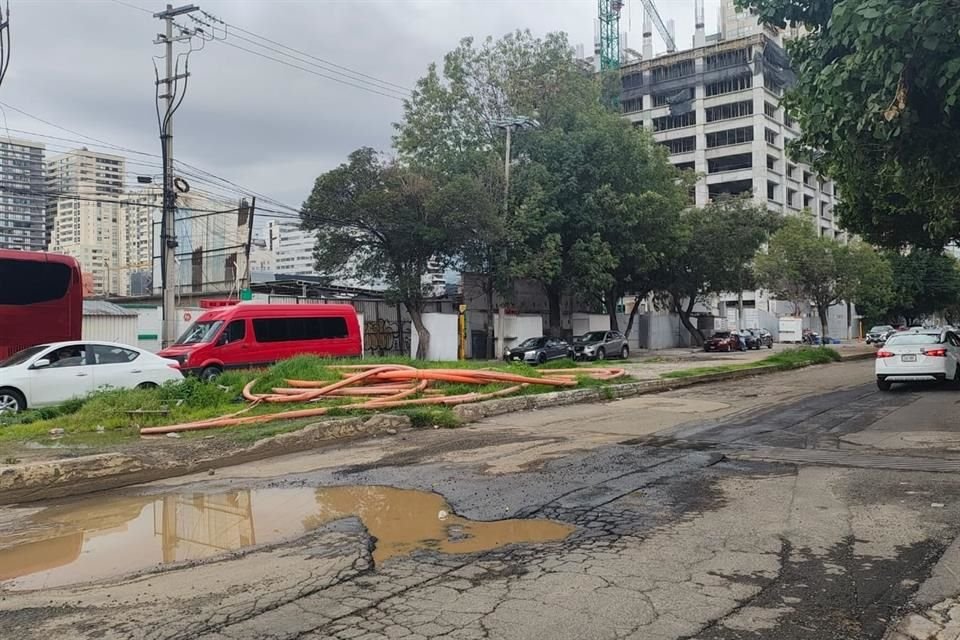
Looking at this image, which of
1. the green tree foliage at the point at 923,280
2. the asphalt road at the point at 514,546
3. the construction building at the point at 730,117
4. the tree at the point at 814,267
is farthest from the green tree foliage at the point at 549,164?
the construction building at the point at 730,117

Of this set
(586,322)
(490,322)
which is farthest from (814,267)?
(490,322)

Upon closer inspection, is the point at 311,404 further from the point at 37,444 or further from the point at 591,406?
the point at 591,406

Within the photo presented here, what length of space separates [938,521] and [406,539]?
4100 mm

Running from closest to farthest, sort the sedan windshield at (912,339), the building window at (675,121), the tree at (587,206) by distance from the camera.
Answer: the sedan windshield at (912,339), the tree at (587,206), the building window at (675,121)

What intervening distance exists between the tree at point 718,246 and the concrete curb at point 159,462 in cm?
2878

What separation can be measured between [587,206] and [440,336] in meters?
8.67

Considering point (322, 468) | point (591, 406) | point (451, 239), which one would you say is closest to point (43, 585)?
point (322, 468)

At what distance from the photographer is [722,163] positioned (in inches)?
3250

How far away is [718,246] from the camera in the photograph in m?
40.2

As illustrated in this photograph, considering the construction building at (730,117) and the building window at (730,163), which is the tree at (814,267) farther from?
the building window at (730,163)

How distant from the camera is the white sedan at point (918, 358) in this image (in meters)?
16.3

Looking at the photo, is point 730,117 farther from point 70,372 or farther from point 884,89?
point 70,372

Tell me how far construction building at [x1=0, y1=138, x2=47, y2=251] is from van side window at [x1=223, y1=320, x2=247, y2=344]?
6.43m

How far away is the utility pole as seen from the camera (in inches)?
891
